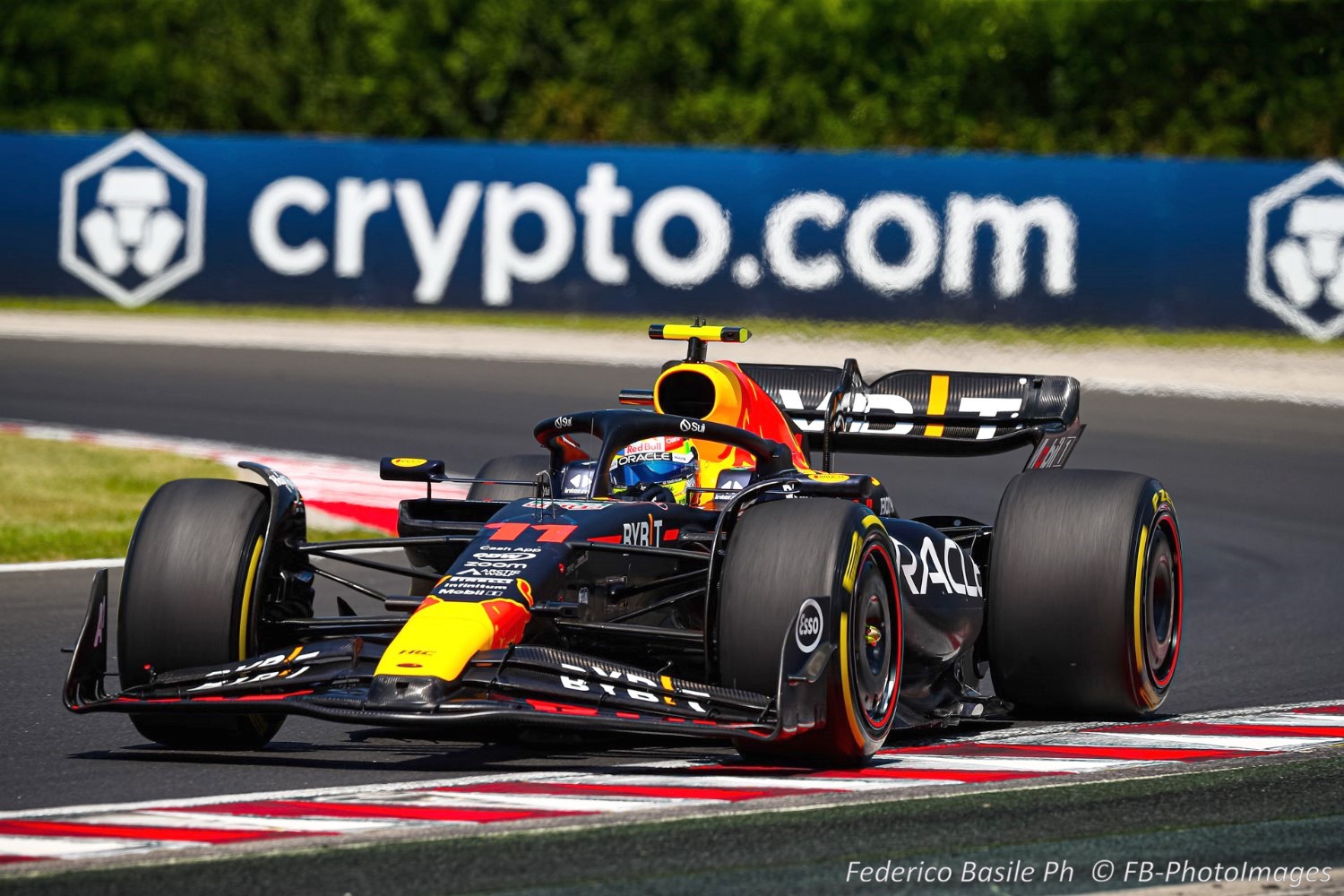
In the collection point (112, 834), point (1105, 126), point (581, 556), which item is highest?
point (1105, 126)

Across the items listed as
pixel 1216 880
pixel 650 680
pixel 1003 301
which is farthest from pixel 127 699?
pixel 1003 301

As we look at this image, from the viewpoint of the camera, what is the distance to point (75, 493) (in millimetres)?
12914

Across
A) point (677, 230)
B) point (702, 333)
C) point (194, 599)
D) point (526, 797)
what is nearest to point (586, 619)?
point (526, 797)

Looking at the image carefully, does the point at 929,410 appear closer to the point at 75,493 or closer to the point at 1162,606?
the point at 1162,606

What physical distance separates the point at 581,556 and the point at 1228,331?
50.6 feet

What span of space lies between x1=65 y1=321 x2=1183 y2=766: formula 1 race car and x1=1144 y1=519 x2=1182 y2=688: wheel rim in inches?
0.5

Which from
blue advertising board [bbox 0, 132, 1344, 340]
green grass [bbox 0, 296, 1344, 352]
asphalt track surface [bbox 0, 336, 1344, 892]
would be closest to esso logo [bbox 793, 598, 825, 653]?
asphalt track surface [bbox 0, 336, 1344, 892]

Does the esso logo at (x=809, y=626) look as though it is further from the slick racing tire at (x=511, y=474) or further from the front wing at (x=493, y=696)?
the slick racing tire at (x=511, y=474)

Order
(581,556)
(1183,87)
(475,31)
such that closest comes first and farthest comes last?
(581,556) < (1183,87) < (475,31)

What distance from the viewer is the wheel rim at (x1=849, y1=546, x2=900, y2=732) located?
Answer: 243 inches

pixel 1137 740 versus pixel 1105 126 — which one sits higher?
pixel 1105 126

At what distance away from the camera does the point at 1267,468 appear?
50.3 feet

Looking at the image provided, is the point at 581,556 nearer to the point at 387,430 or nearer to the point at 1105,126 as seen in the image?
the point at 387,430

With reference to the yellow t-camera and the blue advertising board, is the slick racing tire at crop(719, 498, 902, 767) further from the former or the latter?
the blue advertising board
